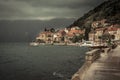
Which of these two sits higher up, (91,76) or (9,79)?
(91,76)

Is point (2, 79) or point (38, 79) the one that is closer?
point (38, 79)

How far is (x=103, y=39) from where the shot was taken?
579ft

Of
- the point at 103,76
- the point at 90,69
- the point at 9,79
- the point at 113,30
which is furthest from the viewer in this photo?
the point at 113,30

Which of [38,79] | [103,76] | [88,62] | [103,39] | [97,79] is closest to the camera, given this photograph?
[97,79]

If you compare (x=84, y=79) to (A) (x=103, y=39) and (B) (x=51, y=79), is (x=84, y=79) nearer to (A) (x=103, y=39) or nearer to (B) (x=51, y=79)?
(B) (x=51, y=79)

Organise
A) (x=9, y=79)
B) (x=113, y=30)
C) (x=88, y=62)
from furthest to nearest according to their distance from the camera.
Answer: (x=113, y=30)
(x=9, y=79)
(x=88, y=62)

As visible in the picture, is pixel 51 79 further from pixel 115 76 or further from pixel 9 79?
pixel 115 76

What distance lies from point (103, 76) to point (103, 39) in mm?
164062

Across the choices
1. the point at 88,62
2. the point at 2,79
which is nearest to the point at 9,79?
the point at 2,79

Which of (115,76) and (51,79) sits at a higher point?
(115,76)

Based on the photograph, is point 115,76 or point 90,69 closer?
point 115,76

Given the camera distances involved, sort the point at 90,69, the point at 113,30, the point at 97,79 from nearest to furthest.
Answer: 1. the point at 97,79
2. the point at 90,69
3. the point at 113,30

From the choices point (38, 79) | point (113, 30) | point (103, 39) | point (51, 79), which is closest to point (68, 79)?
point (51, 79)

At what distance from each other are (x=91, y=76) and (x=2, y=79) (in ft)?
91.3
